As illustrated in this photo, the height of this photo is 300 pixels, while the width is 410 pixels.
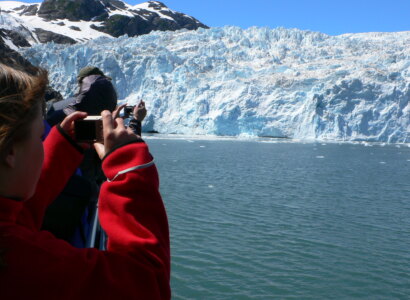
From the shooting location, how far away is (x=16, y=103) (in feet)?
1.94

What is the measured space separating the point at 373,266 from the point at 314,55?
102ft

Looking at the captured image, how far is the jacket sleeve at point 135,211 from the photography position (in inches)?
26.5

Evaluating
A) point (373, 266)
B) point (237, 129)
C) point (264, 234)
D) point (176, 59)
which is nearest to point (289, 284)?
point (373, 266)

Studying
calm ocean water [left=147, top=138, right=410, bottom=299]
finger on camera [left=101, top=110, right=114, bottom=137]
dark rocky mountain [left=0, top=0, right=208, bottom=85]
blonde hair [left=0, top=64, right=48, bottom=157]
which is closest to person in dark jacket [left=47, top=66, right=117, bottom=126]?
finger on camera [left=101, top=110, right=114, bottom=137]

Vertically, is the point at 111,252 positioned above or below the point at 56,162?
below

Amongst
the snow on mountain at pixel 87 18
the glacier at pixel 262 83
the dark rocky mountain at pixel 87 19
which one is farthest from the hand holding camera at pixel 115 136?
the snow on mountain at pixel 87 18

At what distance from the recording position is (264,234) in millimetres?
6930

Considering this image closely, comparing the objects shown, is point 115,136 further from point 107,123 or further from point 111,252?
point 111,252

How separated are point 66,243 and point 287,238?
255 inches

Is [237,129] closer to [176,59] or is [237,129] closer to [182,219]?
[176,59]

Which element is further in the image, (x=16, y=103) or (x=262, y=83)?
(x=262, y=83)

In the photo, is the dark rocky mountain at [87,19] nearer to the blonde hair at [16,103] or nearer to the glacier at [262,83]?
the glacier at [262,83]

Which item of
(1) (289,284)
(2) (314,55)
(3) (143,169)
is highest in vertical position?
(2) (314,55)

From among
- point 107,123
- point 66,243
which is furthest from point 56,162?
point 66,243
